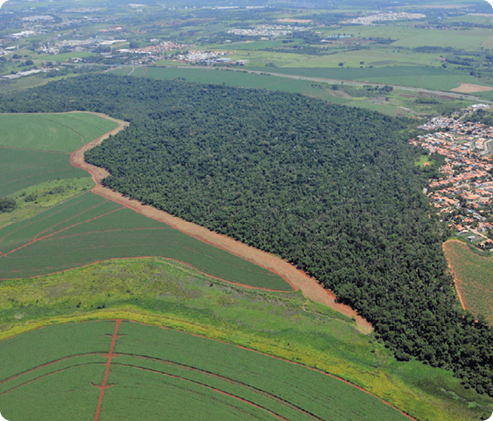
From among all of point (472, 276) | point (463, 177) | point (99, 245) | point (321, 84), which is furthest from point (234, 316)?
point (321, 84)

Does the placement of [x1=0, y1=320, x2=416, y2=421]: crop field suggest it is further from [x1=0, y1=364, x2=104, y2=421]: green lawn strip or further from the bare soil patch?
the bare soil patch

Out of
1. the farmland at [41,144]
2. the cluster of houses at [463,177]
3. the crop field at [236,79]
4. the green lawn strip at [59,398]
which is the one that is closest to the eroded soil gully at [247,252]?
the farmland at [41,144]

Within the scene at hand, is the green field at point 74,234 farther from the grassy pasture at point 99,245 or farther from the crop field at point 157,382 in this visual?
the crop field at point 157,382

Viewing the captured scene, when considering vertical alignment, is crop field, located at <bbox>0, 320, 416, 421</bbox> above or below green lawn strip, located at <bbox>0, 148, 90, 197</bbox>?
below

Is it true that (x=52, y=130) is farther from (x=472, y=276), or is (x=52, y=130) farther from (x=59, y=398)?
(x=472, y=276)

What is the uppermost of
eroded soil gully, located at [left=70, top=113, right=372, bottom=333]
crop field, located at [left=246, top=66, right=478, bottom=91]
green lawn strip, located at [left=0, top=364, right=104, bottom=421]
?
crop field, located at [left=246, top=66, right=478, bottom=91]

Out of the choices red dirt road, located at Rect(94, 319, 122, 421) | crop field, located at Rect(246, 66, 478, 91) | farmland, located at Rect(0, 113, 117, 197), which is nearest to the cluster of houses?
crop field, located at Rect(246, 66, 478, 91)

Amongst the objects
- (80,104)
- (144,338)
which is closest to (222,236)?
(144,338)
